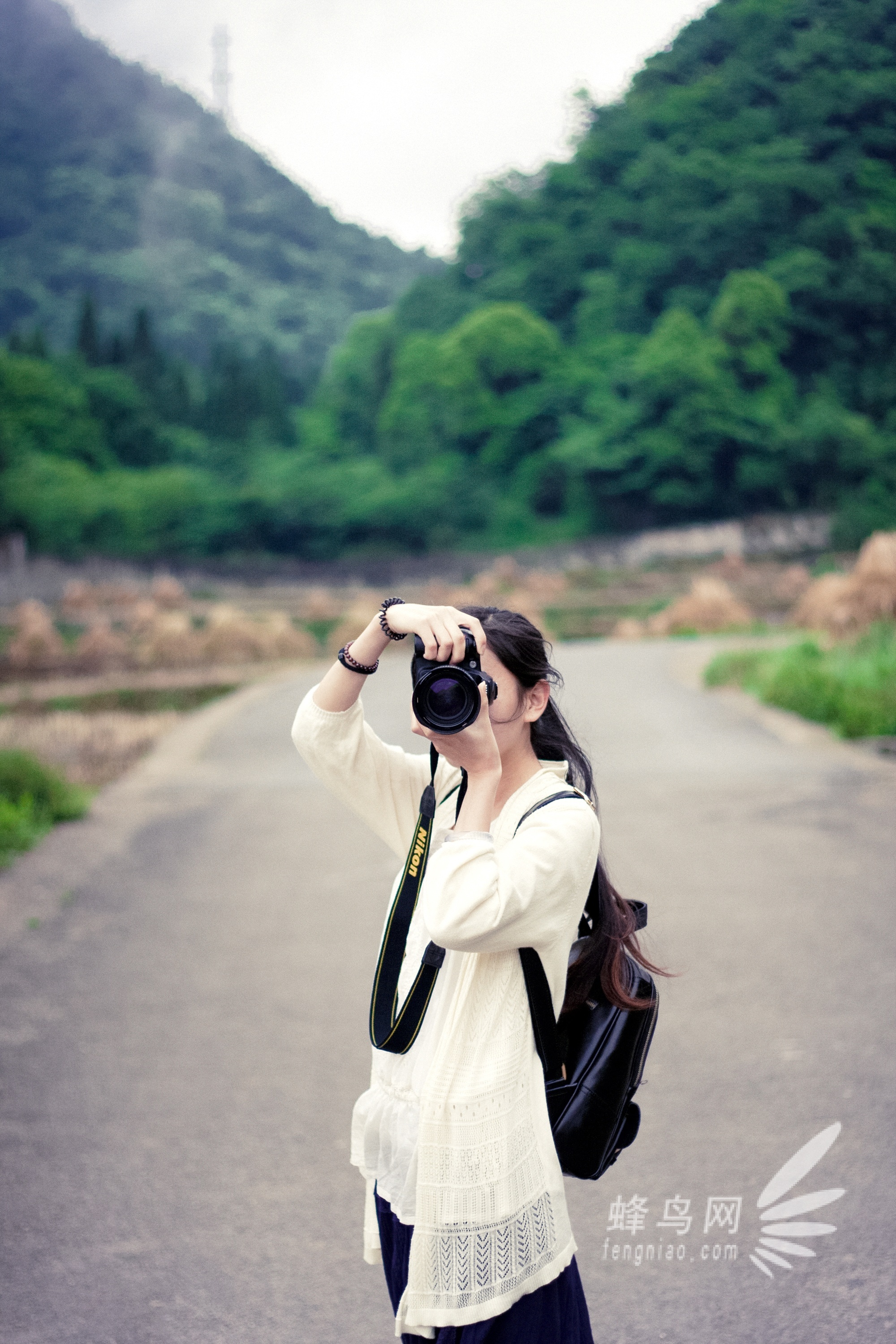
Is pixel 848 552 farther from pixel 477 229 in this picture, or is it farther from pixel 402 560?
pixel 477 229

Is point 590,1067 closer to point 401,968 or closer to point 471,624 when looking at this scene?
point 401,968

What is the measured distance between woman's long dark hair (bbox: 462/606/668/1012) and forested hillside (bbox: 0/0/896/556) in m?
41.2

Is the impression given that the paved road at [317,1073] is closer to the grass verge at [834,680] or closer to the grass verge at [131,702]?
the grass verge at [834,680]

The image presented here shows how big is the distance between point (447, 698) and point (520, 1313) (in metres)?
0.93

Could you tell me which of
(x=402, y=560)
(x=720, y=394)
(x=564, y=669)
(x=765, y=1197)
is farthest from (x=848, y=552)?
(x=765, y=1197)

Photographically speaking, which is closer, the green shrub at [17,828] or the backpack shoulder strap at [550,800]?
the backpack shoulder strap at [550,800]

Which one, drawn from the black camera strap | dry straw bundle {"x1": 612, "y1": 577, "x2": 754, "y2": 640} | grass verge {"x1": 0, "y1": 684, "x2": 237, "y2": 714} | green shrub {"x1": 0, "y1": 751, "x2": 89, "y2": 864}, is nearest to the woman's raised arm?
the black camera strap

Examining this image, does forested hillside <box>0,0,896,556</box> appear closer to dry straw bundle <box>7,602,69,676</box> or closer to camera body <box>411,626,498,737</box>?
dry straw bundle <box>7,602,69,676</box>

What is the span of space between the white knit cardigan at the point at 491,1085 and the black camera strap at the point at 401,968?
0.04 meters

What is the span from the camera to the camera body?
4.95 feet

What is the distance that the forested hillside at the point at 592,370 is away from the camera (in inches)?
1726

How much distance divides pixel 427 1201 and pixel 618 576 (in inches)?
1497

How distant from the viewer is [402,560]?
42656 mm

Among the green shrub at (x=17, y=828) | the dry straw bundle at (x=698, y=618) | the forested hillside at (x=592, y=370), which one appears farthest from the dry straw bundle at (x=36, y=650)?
the forested hillside at (x=592, y=370)
